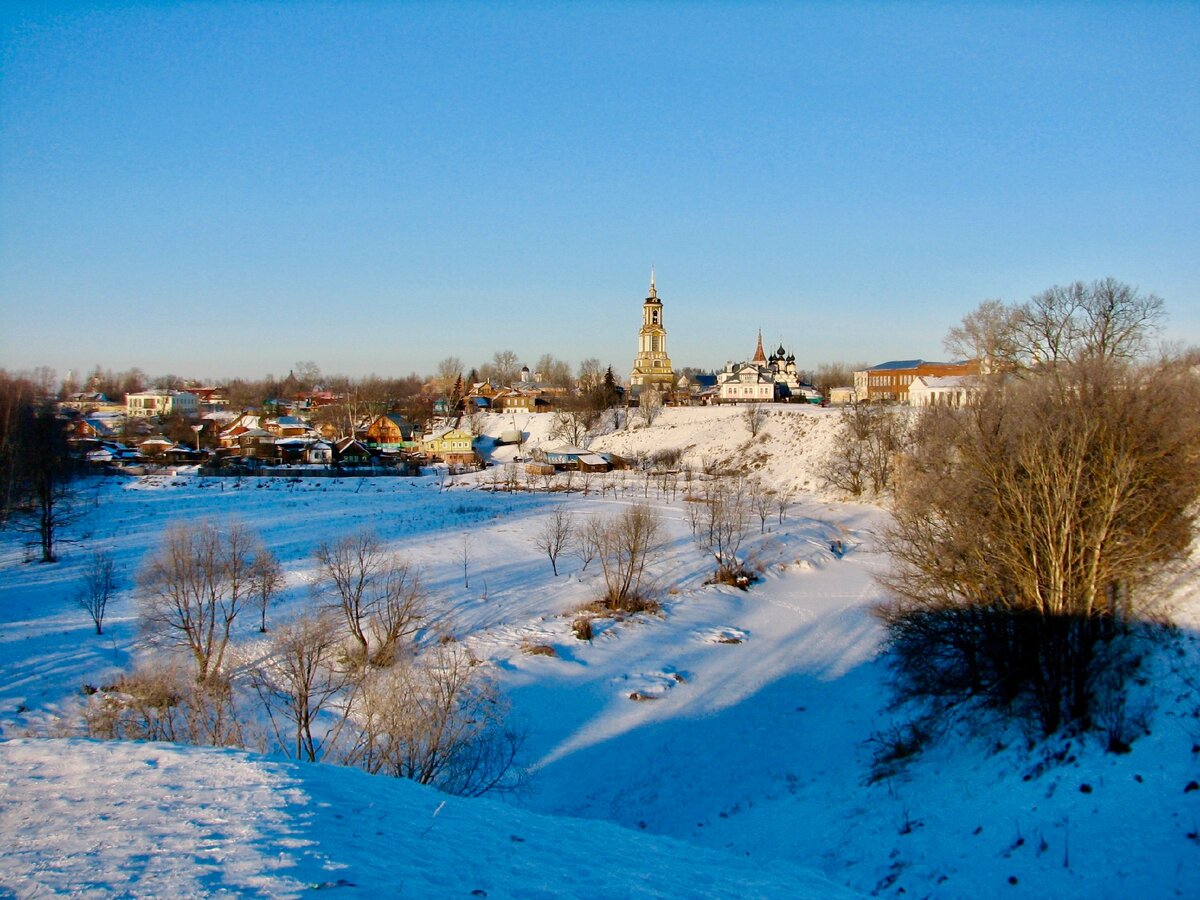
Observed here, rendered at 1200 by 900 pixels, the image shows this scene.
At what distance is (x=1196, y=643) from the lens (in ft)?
34.1

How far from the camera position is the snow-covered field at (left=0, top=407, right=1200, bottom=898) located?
624 centimetres

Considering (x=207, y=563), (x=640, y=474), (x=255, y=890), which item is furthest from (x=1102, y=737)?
(x=640, y=474)

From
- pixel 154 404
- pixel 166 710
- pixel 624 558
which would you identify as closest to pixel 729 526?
pixel 624 558

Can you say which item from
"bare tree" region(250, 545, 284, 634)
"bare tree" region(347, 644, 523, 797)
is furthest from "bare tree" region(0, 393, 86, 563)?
"bare tree" region(347, 644, 523, 797)

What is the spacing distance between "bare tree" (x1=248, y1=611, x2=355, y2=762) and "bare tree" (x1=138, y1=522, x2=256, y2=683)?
1.40 m

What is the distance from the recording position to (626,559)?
25.0m

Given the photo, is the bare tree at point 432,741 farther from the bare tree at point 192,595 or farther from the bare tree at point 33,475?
the bare tree at point 33,475

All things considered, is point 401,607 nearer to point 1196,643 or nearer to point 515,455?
point 1196,643

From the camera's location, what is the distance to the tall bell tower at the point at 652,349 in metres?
101

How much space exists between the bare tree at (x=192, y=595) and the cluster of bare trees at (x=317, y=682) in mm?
48

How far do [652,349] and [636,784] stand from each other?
91.2 m

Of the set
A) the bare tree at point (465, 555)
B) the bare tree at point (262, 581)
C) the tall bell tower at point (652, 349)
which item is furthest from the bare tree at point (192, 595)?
the tall bell tower at point (652, 349)

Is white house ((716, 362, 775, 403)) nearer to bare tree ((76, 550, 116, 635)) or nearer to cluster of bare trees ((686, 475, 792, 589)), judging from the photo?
cluster of bare trees ((686, 475, 792, 589))

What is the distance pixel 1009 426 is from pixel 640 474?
143 feet
